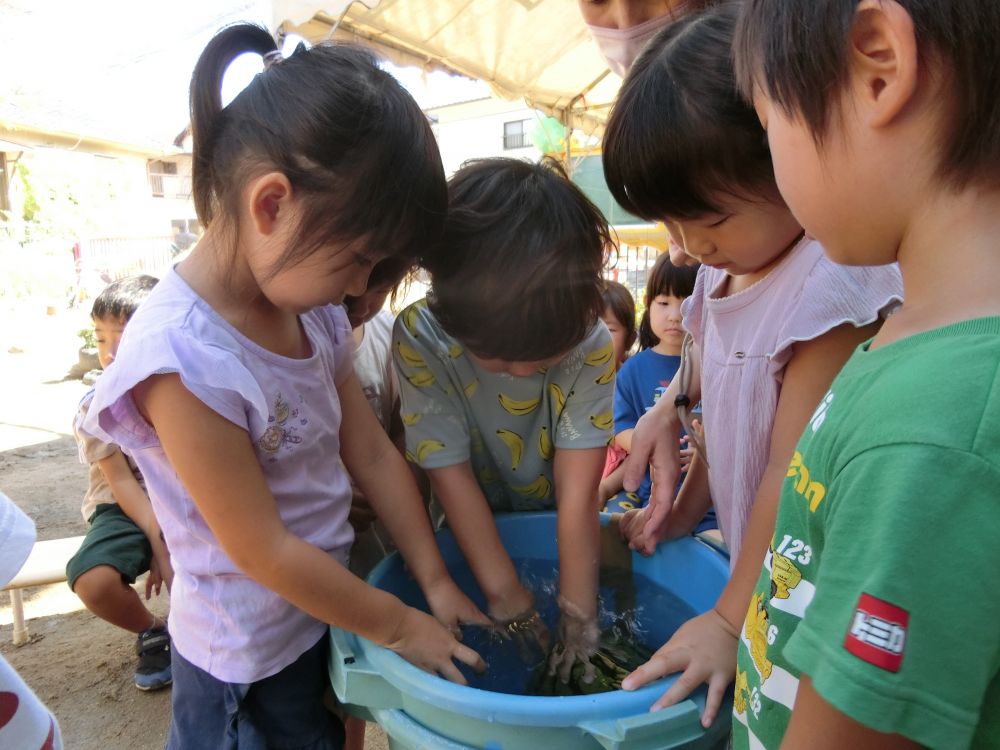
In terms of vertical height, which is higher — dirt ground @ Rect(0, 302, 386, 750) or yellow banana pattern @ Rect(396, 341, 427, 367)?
yellow banana pattern @ Rect(396, 341, 427, 367)

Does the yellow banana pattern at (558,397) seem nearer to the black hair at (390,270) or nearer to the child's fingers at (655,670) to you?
the black hair at (390,270)

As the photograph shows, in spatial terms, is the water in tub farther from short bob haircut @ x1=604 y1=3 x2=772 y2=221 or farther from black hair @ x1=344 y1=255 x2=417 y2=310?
short bob haircut @ x1=604 y1=3 x2=772 y2=221

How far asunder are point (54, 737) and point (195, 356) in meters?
0.57

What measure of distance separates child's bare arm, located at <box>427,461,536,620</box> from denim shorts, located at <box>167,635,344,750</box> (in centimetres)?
27

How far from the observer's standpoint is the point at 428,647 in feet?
3.11

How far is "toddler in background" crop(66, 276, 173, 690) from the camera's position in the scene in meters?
1.73

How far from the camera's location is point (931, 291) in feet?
1.72

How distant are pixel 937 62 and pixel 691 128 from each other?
1.22ft

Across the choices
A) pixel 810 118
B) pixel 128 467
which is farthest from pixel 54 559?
pixel 810 118

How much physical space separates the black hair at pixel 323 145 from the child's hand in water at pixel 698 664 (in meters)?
0.63

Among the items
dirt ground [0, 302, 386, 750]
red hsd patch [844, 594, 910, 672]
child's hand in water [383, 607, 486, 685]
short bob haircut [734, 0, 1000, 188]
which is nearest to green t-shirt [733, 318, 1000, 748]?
red hsd patch [844, 594, 910, 672]

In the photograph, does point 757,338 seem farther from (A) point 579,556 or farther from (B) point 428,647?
(B) point 428,647

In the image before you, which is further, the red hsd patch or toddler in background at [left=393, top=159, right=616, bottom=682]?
toddler in background at [left=393, top=159, right=616, bottom=682]

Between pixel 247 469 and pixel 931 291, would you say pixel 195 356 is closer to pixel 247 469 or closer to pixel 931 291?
pixel 247 469
